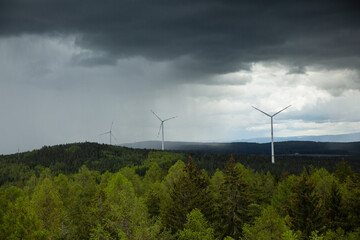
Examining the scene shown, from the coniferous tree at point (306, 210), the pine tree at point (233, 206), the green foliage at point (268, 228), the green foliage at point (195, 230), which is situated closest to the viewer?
the green foliage at point (195, 230)

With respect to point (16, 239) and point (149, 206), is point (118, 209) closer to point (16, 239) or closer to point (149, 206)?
point (16, 239)

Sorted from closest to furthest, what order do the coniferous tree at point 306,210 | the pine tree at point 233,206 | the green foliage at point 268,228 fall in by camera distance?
the green foliage at point 268,228
the coniferous tree at point 306,210
the pine tree at point 233,206

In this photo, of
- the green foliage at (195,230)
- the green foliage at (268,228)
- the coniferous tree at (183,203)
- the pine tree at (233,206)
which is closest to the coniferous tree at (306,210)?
the green foliage at (268,228)

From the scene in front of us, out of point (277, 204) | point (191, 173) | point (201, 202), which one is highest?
point (191, 173)

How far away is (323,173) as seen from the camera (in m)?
110

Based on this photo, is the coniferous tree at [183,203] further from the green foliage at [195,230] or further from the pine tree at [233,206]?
the green foliage at [195,230]

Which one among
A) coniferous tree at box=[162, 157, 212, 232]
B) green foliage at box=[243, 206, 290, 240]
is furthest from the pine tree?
green foliage at box=[243, 206, 290, 240]

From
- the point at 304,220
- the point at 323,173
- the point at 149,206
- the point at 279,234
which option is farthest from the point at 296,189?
the point at 323,173

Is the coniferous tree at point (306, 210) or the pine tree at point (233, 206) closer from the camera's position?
the coniferous tree at point (306, 210)

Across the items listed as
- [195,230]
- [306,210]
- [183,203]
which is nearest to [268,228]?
[306,210]

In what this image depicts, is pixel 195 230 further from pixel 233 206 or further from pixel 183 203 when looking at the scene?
pixel 233 206

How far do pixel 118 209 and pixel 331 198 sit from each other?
3823cm

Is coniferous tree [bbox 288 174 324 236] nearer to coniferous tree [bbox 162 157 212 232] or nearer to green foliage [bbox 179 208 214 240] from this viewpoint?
coniferous tree [bbox 162 157 212 232]

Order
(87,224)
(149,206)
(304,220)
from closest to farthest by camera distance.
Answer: (304,220), (87,224), (149,206)
